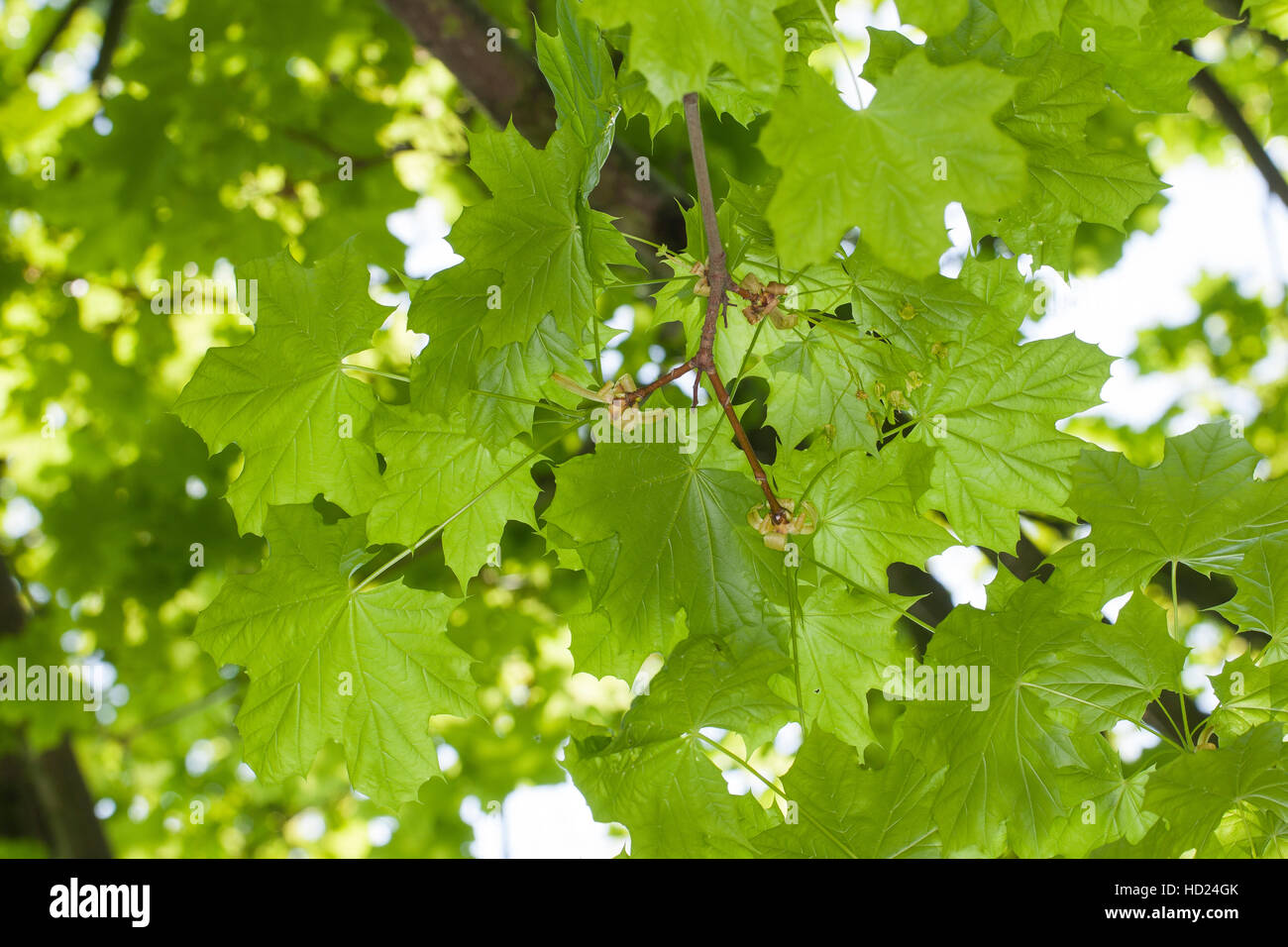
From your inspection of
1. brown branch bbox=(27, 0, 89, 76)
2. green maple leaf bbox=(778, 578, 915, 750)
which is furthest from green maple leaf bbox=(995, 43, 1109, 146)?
brown branch bbox=(27, 0, 89, 76)

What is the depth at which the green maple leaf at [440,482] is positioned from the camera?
1.90 metres

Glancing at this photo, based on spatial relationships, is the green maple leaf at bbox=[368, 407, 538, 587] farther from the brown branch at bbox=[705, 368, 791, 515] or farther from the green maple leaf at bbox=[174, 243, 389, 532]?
the brown branch at bbox=[705, 368, 791, 515]

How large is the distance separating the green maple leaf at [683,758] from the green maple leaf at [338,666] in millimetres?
371

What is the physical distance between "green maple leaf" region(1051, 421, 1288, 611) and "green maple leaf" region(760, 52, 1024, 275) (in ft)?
2.67

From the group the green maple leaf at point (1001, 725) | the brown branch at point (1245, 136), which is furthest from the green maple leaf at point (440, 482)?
the brown branch at point (1245, 136)

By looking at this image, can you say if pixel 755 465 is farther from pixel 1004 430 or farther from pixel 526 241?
pixel 1004 430

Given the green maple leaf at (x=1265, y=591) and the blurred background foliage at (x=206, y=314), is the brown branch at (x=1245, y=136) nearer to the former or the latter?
the blurred background foliage at (x=206, y=314)

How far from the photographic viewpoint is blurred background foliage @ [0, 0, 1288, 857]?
4020 mm

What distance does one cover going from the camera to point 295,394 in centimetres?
193

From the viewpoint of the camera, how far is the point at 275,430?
1.93 metres

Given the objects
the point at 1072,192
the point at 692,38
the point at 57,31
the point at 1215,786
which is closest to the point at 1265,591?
the point at 1215,786

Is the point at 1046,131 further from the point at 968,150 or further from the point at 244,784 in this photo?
the point at 244,784

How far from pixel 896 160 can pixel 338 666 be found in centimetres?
141
